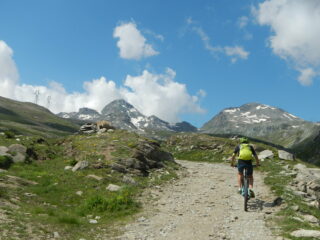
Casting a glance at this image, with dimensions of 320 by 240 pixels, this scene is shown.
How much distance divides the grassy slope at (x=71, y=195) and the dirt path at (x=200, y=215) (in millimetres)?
1363

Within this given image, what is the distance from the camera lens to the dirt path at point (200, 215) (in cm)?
1230

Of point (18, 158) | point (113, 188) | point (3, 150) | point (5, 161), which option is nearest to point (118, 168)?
point (113, 188)

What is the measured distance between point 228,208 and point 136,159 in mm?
11683

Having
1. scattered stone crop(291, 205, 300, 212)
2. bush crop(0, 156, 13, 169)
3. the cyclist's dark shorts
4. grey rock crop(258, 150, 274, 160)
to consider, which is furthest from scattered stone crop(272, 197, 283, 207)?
grey rock crop(258, 150, 274, 160)

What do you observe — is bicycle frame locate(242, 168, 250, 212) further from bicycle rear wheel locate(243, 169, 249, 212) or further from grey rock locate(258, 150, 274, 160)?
grey rock locate(258, 150, 274, 160)

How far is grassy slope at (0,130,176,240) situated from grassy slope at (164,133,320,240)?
24.0ft

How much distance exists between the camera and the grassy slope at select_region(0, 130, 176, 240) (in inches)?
489

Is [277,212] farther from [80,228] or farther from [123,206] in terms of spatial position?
[80,228]

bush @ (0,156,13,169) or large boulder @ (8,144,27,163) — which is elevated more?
large boulder @ (8,144,27,163)

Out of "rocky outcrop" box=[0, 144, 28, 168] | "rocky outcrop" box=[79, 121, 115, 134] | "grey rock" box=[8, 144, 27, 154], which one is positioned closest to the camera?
"rocky outcrop" box=[0, 144, 28, 168]

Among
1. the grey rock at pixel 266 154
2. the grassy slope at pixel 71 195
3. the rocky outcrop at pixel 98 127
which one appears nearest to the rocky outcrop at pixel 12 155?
the grassy slope at pixel 71 195

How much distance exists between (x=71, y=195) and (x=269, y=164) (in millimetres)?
23682

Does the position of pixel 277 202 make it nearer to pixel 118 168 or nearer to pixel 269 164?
pixel 118 168

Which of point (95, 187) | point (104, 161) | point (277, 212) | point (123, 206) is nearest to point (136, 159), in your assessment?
point (104, 161)
